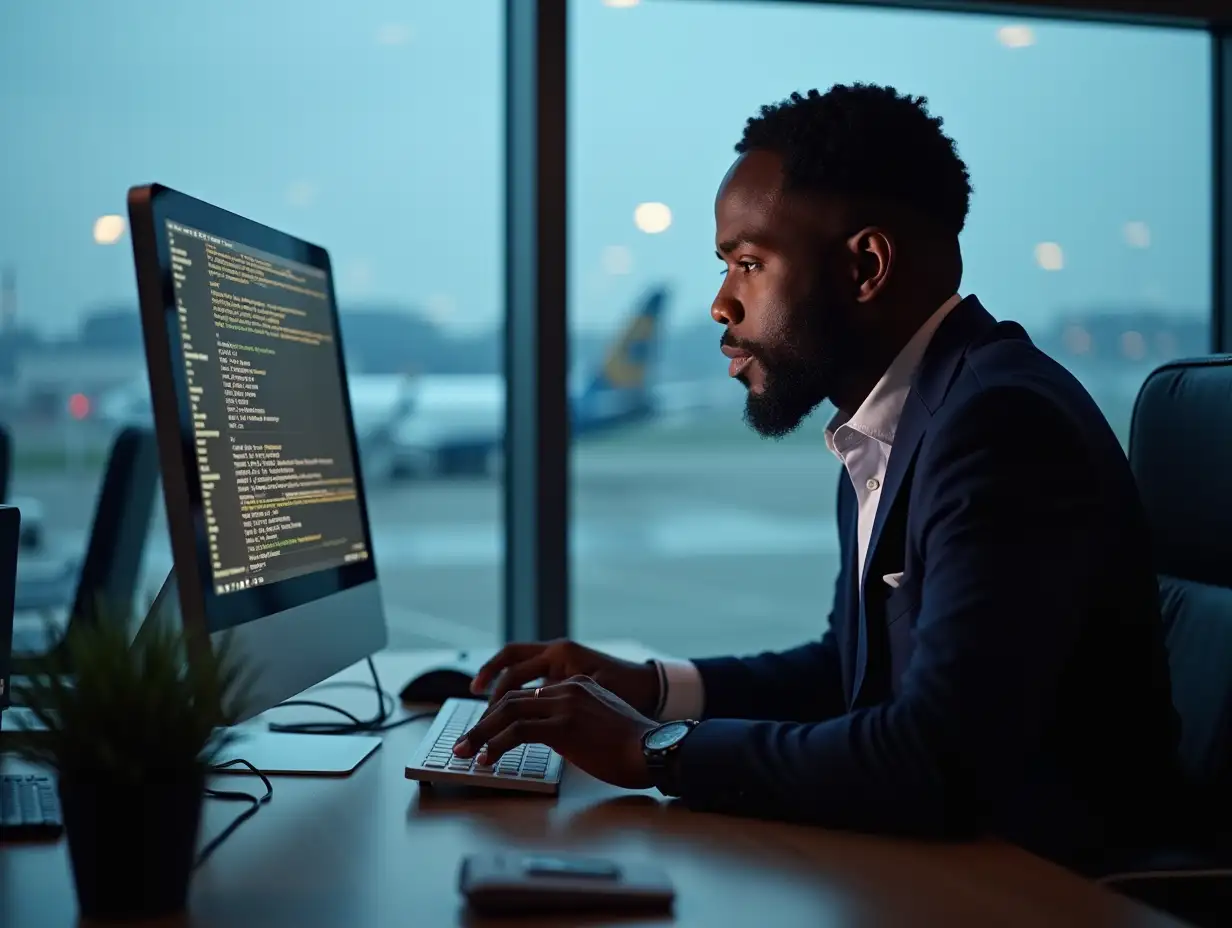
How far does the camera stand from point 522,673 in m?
1.41

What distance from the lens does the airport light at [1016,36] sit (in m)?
3.19

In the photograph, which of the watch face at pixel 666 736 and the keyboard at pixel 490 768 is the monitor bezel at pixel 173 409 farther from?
the watch face at pixel 666 736

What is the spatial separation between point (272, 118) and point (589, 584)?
17.2ft

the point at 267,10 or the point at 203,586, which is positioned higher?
the point at 267,10

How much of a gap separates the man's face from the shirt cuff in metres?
0.33

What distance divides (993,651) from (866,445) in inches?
18.1

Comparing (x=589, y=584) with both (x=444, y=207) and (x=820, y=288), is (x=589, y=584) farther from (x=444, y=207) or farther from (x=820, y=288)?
(x=820, y=288)

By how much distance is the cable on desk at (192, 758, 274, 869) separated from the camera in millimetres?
973

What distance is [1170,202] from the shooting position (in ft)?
10.8

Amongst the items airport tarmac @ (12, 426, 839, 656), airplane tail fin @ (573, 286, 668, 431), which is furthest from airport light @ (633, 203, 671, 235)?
airport tarmac @ (12, 426, 839, 656)

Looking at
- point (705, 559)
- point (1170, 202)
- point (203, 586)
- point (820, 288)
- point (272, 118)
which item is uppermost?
point (272, 118)

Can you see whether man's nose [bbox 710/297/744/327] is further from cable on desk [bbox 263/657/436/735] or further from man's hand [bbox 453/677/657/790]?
cable on desk [bbox 263/657/436/735]

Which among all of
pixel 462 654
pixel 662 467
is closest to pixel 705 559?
pixel 662 467

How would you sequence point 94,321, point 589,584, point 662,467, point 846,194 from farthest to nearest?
1. point 662,467
2. point 589,584
3. point 94,321
4. point 846,194
